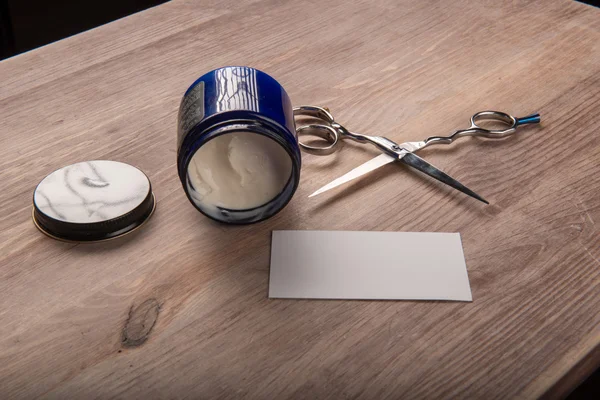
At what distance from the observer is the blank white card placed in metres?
0.66

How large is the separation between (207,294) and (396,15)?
63cm

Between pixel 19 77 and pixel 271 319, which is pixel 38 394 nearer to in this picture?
pixel 271 319

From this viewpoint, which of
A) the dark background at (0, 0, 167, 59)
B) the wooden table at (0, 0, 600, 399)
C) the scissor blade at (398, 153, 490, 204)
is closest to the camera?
the wooden table at (0, 0, 600, 399)

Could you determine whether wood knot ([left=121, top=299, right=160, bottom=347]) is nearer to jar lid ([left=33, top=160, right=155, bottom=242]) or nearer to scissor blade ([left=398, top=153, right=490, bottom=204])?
jar lid ([left=33, top=160, right=155, bottom=242])

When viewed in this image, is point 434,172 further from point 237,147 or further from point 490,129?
point 237,147

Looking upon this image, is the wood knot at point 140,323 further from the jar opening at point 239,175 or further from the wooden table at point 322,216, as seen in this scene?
the jar opening at point 239,175

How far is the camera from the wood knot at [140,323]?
2.02ft

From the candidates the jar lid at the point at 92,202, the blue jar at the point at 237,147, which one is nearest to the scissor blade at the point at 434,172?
the blue jar at the point at 237,147

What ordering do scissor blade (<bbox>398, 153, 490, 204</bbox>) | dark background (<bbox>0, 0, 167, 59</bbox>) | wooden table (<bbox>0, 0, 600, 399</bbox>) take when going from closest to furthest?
wooden table (<bbox>0, 0, 600, 399</bbox>), scissor blade (<bbox>398, 153, 490, 204</bbox>), dark background (<bbox>0, 0, 167, 59</bbox>)

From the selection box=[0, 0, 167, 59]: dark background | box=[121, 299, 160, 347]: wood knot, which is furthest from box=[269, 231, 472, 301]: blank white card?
box=[0, 0, 167, 59]: dark background

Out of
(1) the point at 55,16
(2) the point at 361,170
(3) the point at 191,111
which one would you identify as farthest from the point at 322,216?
(1) the point at 55,16

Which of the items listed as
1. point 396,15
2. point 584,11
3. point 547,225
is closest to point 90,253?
point 547,225

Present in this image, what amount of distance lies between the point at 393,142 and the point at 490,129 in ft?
0.46

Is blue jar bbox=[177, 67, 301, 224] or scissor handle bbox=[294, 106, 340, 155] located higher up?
blue jar bbox=[177, 67, 301, 224]
